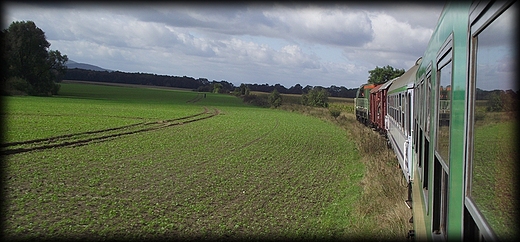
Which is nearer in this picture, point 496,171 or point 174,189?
point 496,171

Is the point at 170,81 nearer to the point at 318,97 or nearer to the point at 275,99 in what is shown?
the point at 275,99

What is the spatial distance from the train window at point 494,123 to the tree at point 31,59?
5893 centimetres

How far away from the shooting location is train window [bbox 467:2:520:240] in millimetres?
1311

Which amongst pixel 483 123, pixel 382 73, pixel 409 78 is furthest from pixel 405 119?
pixel 382 73

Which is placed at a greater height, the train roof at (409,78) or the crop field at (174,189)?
the train roof at (409,78)

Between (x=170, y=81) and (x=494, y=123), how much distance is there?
11293cm

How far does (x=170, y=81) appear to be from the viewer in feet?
367

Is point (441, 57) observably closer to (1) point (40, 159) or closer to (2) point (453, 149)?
(2) point (453, 149)

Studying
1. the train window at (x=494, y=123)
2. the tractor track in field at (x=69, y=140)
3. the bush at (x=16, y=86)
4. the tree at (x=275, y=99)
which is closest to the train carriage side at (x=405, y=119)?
the train window at (x=494, y=123)

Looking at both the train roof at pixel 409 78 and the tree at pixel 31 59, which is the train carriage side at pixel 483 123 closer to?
the train roof at pixel 409 78

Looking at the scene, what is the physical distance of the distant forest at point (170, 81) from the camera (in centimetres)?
7558

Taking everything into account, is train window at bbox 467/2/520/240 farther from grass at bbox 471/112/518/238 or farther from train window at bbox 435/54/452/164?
train window at bbox 435/54/452/164

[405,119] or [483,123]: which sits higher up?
[483,123]

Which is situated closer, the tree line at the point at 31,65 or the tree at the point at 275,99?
the tree line at the point at 31,65
